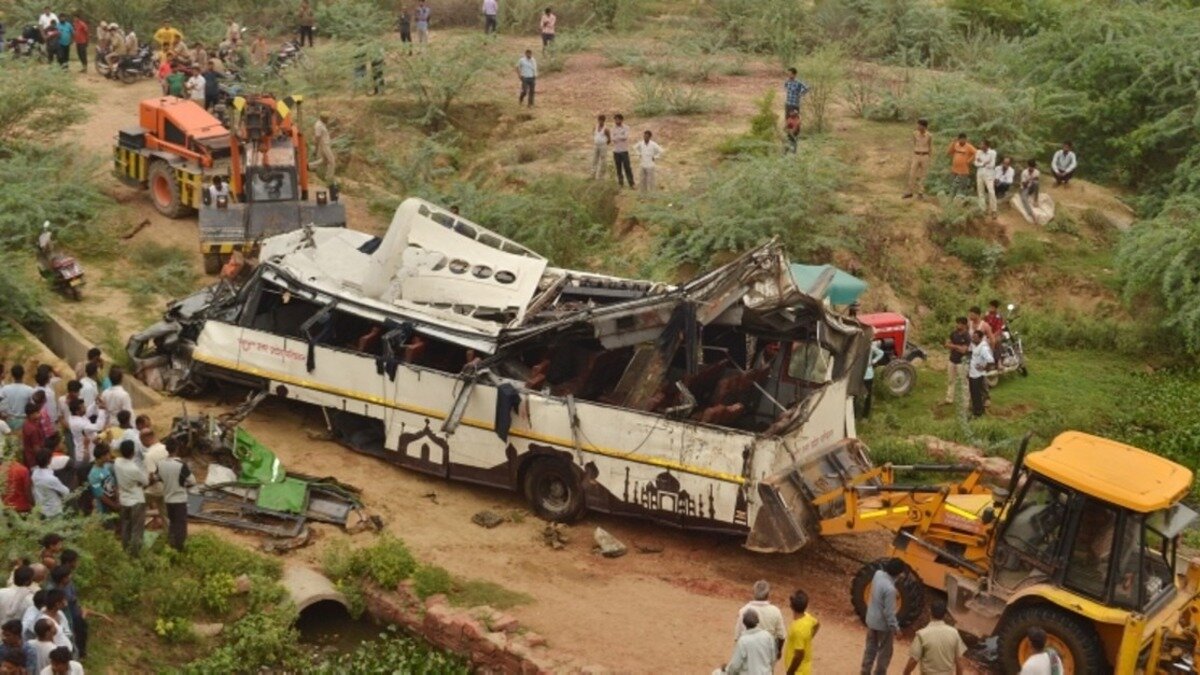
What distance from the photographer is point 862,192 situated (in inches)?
985

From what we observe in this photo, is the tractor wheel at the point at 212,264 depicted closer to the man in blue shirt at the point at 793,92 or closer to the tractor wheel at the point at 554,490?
the tractor wheel at the point at 554,490

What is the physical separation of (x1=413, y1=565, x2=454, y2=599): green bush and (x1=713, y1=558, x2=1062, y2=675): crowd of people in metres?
3.30

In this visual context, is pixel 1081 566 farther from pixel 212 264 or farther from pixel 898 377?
pixel 212 264

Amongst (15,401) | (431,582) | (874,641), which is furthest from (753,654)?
(15,401)

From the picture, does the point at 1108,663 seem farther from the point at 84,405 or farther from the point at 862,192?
the point at 862,192

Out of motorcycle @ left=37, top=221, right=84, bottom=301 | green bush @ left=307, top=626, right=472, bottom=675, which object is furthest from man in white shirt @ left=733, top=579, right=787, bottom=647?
motorcycle @ left=37, top=221, right=84, bottom=301

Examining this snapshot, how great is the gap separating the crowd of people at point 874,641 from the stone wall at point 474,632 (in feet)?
5.65

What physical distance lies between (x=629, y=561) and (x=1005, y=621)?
422 centimetres

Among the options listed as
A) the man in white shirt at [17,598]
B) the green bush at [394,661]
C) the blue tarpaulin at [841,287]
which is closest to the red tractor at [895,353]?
the blue tarpaulin at [841,287]

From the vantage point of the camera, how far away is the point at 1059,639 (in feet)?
41.6

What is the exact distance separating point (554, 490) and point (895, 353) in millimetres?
6264

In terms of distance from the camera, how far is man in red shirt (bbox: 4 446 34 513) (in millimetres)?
13844

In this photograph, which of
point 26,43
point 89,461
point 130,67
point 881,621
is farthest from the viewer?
point 26,43

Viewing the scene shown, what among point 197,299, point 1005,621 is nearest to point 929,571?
point 1005,621
